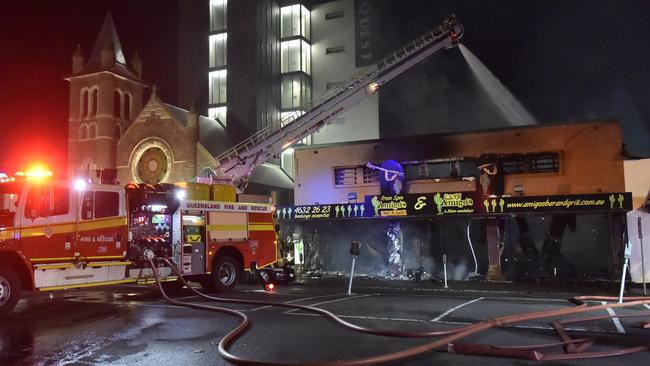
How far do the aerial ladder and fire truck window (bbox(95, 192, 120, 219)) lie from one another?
311 inches

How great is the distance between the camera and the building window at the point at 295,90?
47250mm

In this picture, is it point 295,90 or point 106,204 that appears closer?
point 106,204

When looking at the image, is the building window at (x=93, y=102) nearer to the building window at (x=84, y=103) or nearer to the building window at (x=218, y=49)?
the building window at (x=84, y=103)

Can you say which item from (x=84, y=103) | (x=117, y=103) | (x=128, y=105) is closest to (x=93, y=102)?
(x=84, y=103)

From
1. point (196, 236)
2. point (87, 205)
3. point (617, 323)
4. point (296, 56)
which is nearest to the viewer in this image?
point (617, 323)

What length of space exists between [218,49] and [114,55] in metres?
9.28

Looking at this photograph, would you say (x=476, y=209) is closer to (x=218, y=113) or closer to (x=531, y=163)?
(x=531, y=163)

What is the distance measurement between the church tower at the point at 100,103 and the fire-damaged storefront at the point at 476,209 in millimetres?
25556

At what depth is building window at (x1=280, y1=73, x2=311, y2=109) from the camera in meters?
47.2

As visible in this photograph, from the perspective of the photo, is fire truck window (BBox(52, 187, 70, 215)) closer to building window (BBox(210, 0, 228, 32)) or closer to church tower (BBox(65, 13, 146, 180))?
church tower (BBox(65, 13, 146, 180))

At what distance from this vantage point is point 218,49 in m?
48.1

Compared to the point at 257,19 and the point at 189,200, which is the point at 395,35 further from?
the point at 189,200

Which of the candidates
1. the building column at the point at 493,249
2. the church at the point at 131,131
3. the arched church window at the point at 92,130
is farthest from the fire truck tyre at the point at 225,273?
the arched church window at the point at 92,130

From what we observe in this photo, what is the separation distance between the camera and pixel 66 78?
43562 millimetres
